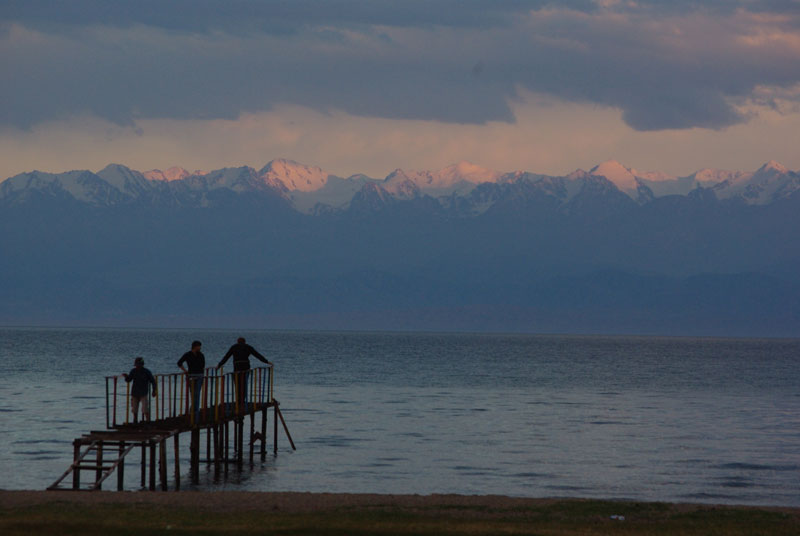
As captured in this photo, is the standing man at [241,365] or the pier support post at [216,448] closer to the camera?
the pier support post at [216,448]

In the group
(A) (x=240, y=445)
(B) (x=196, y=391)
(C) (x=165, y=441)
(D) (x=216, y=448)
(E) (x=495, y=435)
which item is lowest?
(E) (x=495, y=435)

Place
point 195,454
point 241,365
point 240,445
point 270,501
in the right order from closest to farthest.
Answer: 1. point 270,501
2. point 195,454
3. point 241,365
4. point 240,445

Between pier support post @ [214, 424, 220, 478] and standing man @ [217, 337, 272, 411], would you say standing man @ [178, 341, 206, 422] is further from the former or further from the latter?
pier support post @ [214, 424, 220, 478]

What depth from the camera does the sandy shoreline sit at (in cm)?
2778

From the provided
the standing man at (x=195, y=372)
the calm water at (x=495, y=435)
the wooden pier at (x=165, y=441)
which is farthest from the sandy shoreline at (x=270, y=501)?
the standing man at (x=195, y=372)

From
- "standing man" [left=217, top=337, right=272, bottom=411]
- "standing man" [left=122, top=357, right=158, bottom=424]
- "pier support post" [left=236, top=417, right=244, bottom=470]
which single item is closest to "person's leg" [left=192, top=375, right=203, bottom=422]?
"standing man" [left=122, top=357, right=158, bottom=424]

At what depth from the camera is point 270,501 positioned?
94.9 ft

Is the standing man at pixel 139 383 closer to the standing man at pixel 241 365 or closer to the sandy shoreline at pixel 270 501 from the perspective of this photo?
the standing man at pixel 241 365

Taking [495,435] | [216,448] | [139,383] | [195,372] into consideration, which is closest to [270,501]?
[139,383]

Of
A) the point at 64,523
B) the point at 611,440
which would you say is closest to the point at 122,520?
the point at 64,523

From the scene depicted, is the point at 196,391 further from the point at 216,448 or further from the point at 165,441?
the point at 216,448

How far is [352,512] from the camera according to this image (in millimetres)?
27016

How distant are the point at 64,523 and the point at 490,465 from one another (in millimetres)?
21183

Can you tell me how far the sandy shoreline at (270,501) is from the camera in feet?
91.1
